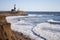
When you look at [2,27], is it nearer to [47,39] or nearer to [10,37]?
[10,37]

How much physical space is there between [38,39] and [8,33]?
2725 millimetres

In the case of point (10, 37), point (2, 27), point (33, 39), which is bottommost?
point (33, 39)

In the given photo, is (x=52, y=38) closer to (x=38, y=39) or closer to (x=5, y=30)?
(x=38, y=39)

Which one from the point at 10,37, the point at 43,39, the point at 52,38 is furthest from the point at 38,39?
the point at 10,37

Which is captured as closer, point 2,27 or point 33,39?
point 2,27

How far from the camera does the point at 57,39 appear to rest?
23.7 feet

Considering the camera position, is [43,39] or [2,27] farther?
[43,39]

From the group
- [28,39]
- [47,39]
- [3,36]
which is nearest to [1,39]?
[3,36]

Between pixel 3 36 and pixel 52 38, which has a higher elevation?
pixel 3 36

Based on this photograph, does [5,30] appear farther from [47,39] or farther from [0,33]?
[47,39]

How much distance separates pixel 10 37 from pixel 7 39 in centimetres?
25

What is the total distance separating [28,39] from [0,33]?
2.71 metres

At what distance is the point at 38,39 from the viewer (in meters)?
7.14

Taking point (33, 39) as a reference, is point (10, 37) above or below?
above
